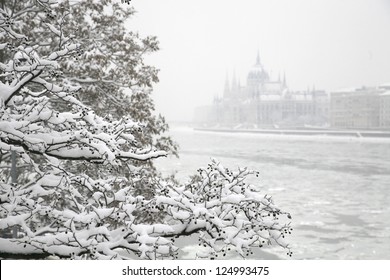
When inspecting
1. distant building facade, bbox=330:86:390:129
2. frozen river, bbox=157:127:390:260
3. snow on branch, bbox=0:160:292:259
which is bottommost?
frozen river, bbox=157:127:390:260

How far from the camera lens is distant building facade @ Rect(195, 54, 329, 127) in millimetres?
38312

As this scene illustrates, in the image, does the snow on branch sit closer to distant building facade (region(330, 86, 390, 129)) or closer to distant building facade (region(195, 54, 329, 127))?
distant building facade (region(330, 86, 390, 129))

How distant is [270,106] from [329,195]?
43.4 m

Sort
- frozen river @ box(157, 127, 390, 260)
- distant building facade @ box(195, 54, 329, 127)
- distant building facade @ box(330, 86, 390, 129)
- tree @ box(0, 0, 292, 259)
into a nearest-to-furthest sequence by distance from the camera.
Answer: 1. tree @ box(0, 0, 292, 259)
2. frozen river @ box(157, 127, 390, 260)
3. distant building facade @ box(330, 86, 390, 129)
4. distant building facade @ box(195, 54, 329, 127)

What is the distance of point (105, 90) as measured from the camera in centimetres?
405

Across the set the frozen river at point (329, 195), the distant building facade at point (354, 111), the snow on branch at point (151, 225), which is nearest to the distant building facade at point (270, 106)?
the distant building facade at point (354, 111)

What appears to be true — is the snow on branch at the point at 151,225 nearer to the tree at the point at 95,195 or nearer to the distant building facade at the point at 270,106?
the tree at the point at 95,195

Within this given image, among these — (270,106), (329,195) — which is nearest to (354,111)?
(329,195)

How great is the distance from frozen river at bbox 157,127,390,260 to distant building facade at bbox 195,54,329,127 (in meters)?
9.82

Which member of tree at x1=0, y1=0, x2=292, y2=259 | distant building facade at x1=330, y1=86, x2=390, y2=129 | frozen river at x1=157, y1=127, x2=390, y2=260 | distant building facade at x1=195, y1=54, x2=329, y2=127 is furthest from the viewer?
distant building facade at x1=195, y1=54, x2=329, y2=127

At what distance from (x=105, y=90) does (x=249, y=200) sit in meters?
2.37

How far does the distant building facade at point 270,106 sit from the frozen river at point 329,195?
9.82m

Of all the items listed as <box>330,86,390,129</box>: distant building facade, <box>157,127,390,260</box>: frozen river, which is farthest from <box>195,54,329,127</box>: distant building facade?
<box>157,127,390,260</box>: frozen river
